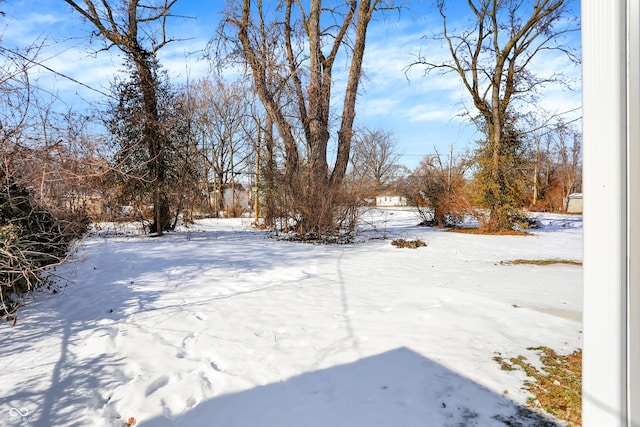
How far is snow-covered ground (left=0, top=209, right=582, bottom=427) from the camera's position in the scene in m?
1.94

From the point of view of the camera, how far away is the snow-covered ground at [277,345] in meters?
1.94

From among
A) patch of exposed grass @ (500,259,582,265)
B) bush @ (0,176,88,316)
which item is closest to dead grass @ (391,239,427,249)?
patch of exposed grass @ (500,259,582,265)

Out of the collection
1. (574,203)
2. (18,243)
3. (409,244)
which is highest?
(574,203)

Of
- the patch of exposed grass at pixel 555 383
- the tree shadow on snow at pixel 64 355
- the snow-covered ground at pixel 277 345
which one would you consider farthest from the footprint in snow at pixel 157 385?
the patch of exposed grass at pixel 555 383

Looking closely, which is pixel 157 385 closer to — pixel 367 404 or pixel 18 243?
pixel 367 404

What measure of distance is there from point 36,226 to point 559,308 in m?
5.77

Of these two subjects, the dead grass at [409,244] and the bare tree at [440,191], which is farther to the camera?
the bare tree at [440,191]

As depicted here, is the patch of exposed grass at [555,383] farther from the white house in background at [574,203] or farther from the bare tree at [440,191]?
the white house in background at [574,203]

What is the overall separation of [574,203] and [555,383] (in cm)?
2578

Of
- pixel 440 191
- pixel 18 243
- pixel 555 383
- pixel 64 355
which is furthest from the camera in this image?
pixel 440 191

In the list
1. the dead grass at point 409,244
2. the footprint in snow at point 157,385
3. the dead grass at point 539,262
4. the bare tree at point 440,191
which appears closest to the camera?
the footprint in snow at point 157,385

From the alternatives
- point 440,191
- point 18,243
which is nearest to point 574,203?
point 440,191

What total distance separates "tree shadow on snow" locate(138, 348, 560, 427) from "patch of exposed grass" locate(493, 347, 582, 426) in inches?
4.9

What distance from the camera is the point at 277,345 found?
8.95 feet
